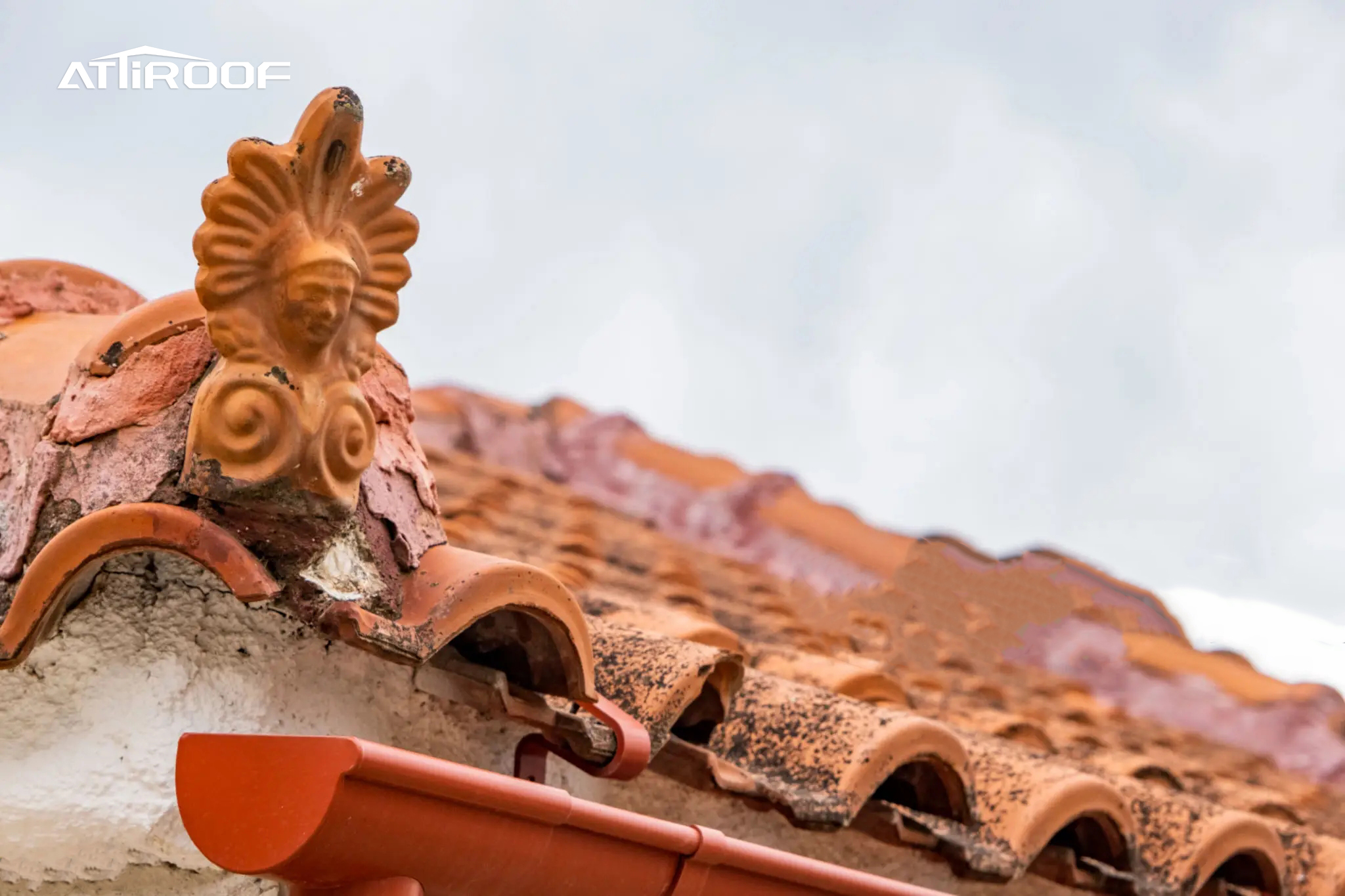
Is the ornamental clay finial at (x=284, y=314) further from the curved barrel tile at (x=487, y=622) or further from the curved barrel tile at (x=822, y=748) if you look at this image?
the curved barrel tile at (x=822, y=748)

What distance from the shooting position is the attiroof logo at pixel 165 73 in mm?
3646

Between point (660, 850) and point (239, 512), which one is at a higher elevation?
point (239, 512)

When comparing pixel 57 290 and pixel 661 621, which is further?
pixel 661 621

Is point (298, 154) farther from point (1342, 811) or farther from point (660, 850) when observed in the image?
point (1342, 811)

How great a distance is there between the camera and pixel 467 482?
493cm

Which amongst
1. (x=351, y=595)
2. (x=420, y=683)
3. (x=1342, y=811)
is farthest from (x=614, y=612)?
(x=1342, y=811)

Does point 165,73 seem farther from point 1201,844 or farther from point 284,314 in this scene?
point 1201,844

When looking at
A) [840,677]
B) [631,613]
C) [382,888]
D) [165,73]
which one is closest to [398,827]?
[382,888]

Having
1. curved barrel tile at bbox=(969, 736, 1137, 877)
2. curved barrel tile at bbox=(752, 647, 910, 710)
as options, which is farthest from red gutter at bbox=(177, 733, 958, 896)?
curved barrel tile at bbox=(752, 647, 910, 710)

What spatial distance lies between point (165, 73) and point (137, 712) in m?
2.49

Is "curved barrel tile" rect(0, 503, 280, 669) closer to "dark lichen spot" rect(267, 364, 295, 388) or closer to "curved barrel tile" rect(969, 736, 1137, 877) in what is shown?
"dark lichen spot" rect(267, 364, 295, 388)

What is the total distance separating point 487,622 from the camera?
6.77 ft

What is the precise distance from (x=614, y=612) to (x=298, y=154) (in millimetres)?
1772

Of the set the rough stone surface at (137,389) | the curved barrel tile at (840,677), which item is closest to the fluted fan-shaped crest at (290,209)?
the rough stone surface at (137,389)
